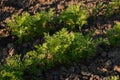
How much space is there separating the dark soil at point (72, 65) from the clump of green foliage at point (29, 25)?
0.15 meters

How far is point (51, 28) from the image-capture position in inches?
264

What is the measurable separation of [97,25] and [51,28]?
34.8 inches

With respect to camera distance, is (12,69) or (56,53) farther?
(56,53)

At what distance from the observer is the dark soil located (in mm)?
5582

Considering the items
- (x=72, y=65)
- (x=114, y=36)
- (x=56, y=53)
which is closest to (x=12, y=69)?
(x=56, y=53)

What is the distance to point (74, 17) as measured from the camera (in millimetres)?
6520

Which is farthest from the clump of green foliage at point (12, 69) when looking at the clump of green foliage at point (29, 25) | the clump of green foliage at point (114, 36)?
the clump of green foliage at point (114, 36)

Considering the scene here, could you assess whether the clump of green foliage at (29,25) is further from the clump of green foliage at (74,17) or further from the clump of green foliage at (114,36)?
the clump of green foliage at (114,36)

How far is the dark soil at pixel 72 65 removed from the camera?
558 cm

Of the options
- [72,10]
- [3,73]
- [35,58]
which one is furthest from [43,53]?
[72,10]

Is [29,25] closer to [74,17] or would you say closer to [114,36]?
[74,17]

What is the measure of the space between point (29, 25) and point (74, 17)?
2.80 feet

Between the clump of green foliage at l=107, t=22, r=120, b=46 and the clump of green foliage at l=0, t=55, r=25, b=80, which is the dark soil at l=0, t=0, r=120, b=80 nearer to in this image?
the clump of green foliage at l=107, t=22, r=120, b=46

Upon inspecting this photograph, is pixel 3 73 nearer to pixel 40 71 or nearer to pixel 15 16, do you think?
pixel 40 71
